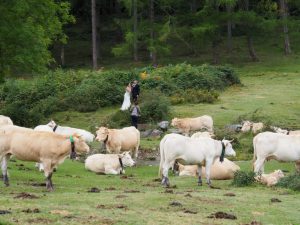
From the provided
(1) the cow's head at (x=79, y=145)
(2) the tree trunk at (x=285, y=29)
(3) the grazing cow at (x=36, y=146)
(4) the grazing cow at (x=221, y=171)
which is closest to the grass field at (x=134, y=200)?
(3) the grazing cow at (x=36, y=146)

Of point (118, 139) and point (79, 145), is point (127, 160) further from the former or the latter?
point (79, 145)

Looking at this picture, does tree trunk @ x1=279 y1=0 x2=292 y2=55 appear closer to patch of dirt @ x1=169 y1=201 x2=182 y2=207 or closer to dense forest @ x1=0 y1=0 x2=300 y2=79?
dense forest @ x1=0 y1=0 x2=300 y2=79

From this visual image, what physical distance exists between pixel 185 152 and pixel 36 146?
435cm

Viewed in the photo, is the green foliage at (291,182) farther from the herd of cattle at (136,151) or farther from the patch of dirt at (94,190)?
the patch of dirt at (94,190)

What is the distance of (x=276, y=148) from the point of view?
22344 millimetres

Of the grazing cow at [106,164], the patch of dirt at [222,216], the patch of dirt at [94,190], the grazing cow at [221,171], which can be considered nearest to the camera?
the patch of dirt at [222,216]

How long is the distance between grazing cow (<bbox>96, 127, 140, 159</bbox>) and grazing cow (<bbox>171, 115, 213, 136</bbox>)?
6708 mm

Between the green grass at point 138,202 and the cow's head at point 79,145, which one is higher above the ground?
the cow's head at point 79,145

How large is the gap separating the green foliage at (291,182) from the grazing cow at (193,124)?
45.6 feet

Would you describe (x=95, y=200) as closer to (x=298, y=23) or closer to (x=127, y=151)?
(x=127, y=151)

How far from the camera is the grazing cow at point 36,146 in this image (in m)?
18.5

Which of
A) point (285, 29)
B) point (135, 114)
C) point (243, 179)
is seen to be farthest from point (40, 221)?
point (285, 29)

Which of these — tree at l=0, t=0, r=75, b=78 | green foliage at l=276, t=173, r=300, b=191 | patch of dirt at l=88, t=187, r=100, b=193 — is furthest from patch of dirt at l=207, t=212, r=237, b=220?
tree at l=0, t=0, r=75, b=78

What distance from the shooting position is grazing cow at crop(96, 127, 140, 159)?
27.0 meters
